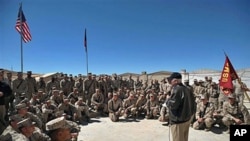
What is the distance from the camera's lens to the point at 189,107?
555cm

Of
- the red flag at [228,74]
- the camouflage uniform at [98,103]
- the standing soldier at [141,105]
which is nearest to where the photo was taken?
the red flag at [228,74]

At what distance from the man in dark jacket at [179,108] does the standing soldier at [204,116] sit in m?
3.63

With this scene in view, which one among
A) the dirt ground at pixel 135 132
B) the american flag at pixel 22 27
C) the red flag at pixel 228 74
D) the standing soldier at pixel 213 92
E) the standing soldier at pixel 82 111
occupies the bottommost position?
the dirt ground at pixel 135 132

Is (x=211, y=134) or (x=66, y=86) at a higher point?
(x=66, y=86)

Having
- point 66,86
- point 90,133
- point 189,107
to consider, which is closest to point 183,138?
point 189,107

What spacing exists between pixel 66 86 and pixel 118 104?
3.41m

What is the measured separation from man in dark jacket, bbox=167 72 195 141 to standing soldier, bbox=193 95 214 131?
363 centimetres

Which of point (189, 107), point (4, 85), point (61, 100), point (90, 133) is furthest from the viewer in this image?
point (61, 100)

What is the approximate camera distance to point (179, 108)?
18.1ft

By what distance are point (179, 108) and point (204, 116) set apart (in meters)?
4.07

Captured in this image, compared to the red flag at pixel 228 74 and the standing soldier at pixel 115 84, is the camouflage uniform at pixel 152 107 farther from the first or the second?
the standing soldier at pixel 115 84

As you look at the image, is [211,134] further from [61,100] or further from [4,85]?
[4,85]

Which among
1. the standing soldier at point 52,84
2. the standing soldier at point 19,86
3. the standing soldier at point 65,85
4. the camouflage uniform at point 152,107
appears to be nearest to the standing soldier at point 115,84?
the standing soldier at point 65,85

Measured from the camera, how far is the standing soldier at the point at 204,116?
8.95m
